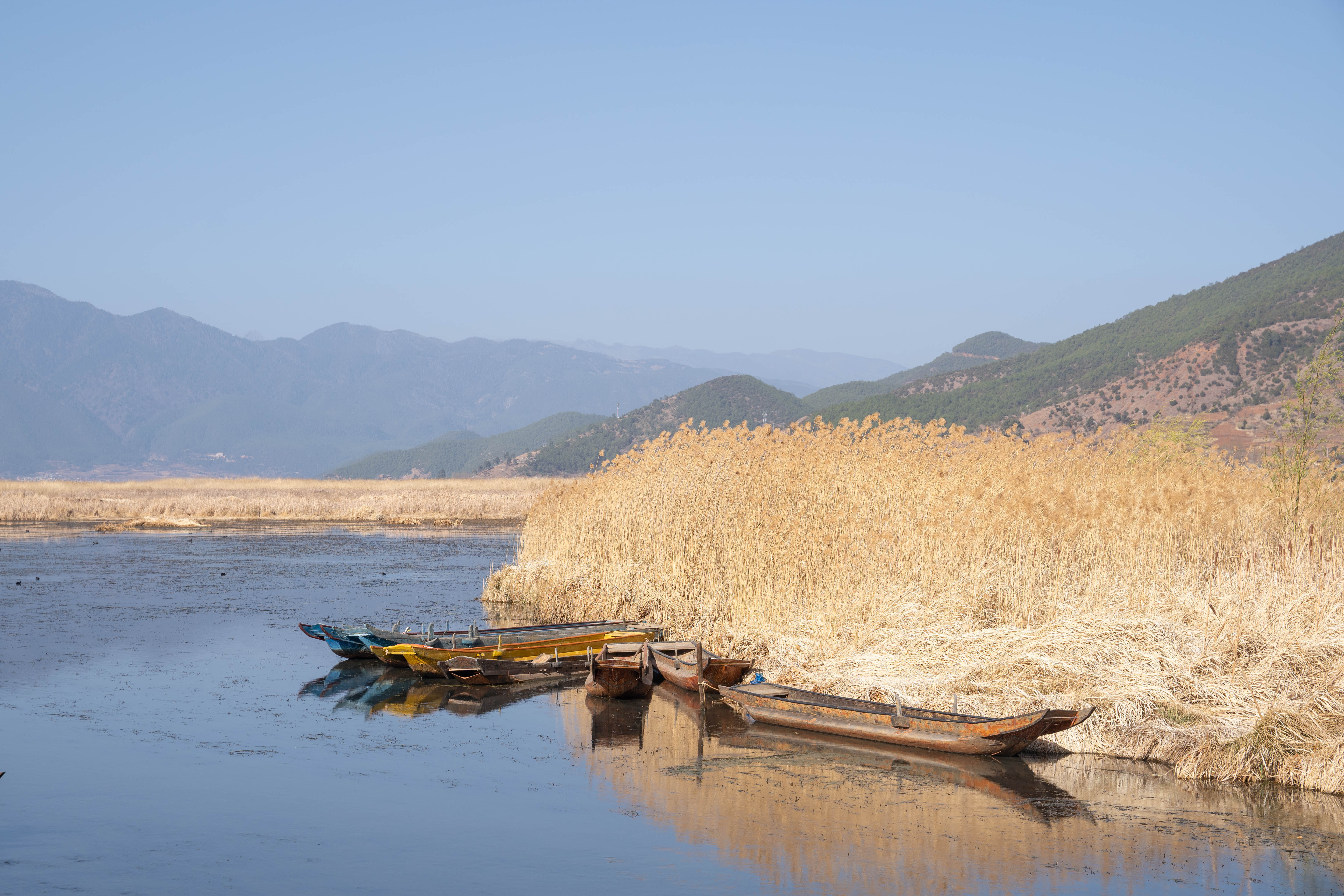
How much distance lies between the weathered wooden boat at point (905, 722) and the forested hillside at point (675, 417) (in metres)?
104

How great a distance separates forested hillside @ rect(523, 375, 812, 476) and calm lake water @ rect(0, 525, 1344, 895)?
102 metres

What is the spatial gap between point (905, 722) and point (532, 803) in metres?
4.00

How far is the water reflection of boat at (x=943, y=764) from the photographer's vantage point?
978 cm

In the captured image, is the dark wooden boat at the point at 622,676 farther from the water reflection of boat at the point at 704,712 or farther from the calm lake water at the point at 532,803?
the water reflection of boat at the point at 704,712

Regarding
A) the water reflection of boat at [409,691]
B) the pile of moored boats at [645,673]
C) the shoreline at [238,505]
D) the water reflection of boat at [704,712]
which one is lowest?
the water reflection of boat at [704,712]

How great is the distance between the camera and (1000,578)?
47.5ft

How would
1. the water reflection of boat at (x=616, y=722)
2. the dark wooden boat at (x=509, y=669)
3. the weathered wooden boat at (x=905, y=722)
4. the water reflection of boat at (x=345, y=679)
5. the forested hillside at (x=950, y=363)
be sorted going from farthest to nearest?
the forested hillside at (x=950, y=363) < the water reflection of boat at (x=345, y=679) < the dark wooden boat at (x=509, y=669) < the water reflection of boat at (x=616, y=722) < the weathered wooden boat at (x=905, y=722)

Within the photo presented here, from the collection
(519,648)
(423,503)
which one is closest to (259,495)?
(423,503)

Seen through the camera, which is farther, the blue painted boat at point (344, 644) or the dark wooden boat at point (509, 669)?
the blue painted boat at point (344, 644)

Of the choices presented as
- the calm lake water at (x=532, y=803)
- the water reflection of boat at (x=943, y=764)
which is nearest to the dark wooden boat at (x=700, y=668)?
the calm lake water at (x=532, y=803)

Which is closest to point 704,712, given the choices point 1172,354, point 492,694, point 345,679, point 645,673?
point 645,673

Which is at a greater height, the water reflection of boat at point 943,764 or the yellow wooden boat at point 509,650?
the yellow wooden boat at point 509,650

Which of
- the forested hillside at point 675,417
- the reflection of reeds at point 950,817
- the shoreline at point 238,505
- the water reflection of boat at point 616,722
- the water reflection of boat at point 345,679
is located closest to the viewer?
the reflection of reeds at point 950,817

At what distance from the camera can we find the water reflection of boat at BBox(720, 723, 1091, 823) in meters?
9.78
